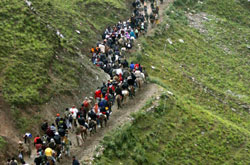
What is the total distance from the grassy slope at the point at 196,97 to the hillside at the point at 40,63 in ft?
20.8

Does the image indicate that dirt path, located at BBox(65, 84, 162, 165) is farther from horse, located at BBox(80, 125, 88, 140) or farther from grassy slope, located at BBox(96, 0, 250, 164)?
grassy slope, located at BBox(96, 0, 250, 164)

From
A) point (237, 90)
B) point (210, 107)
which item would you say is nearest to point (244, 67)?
point (237, 90)

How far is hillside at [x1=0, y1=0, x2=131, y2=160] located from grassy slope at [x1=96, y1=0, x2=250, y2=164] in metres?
6.34

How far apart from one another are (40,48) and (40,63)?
2.29 m

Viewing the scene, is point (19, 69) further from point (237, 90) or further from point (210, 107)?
point (237, 90)

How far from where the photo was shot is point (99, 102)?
29.7 metres

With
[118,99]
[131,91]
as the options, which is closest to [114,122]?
[118,99]

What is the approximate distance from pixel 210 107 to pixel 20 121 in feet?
68.8

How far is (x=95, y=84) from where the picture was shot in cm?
3684

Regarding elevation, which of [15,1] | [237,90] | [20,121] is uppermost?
[15,1]

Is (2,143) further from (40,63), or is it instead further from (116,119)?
(40,63)

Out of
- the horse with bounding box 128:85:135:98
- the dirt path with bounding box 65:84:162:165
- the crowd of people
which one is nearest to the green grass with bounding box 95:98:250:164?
the dirt path with bounding box 65:84:162:165

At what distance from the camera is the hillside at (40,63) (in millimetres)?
29781

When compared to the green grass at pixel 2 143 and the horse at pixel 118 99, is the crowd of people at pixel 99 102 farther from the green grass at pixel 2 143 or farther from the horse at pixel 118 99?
the green grass at pixel 2 143
